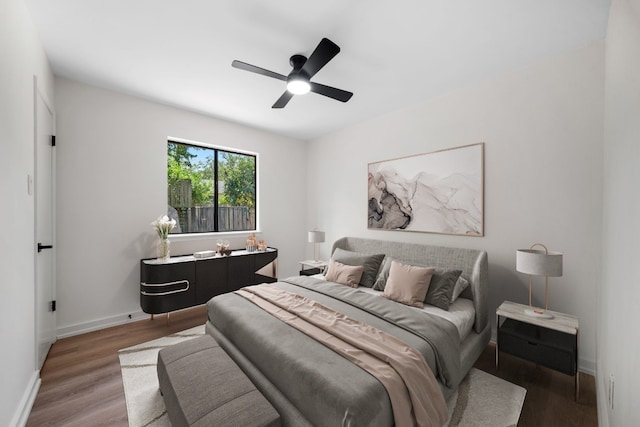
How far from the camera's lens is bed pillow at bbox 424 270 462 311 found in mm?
2527

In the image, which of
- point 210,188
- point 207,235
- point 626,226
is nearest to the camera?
point 626,226

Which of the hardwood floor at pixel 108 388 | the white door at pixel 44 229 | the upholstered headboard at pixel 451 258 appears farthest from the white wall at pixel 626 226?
the white door at pixel 44 229

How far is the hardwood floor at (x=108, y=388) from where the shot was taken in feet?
6.03

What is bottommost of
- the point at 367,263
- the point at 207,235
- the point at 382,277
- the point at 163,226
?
the point at 382,277

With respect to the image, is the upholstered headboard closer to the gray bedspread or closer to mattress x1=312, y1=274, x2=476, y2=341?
mattress x1=312, y1=274, x2=476, y2=341

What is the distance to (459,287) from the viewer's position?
2.67 m

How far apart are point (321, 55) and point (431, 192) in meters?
2.15

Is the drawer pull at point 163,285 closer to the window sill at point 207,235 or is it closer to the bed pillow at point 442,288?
the window sill at point 207,235

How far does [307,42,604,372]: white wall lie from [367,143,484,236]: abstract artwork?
103mm

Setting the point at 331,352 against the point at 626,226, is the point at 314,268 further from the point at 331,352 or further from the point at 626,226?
the point at 626,226

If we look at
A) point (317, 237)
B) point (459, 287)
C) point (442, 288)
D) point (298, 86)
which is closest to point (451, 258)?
point (459, 287)

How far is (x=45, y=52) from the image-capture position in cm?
248

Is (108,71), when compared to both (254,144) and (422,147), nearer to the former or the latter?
(254,144)

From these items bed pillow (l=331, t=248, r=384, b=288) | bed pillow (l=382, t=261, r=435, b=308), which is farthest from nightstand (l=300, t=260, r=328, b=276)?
bed pillow (l=382, t=261, r=435, b=308)
